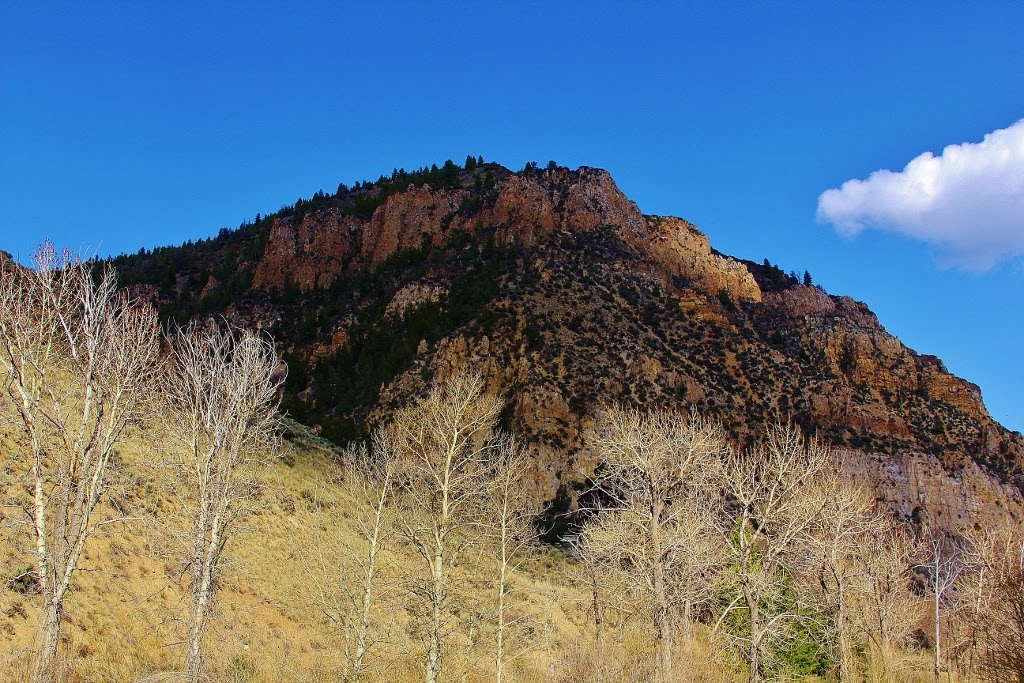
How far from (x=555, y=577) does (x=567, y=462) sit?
50.0ft

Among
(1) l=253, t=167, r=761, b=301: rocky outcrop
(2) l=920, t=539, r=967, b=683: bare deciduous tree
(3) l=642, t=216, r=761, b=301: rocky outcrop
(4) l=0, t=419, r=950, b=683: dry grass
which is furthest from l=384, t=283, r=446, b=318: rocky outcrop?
(2) l=920, t=539, r=967, b=683: bare deciduous tree

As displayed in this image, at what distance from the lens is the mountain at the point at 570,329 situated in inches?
2261

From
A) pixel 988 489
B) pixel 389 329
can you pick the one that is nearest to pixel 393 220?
pixel 389 329

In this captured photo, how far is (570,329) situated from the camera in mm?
63094

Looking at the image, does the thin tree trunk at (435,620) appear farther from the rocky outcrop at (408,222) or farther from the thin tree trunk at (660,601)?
the rocky outcrop at (408,222)

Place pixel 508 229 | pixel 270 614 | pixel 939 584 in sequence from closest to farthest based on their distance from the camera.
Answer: pixel 270 614 < pixel 939 584 < pixel 508 229

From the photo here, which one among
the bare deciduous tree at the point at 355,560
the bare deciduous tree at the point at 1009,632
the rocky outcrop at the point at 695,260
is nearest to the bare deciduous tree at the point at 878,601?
the bare deciduous tree at the point at 1009,632

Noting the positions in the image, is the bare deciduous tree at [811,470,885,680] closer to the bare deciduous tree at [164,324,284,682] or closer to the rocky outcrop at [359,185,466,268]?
the bare deciduous tree at [164,324,284,682]

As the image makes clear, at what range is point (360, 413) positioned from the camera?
58188 mm

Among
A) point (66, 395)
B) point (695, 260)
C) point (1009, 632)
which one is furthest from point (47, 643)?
point (695, 260)

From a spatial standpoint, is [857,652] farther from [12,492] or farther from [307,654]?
[12,492]

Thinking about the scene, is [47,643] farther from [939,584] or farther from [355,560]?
[939,584]

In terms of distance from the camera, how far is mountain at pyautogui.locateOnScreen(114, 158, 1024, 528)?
57.4m

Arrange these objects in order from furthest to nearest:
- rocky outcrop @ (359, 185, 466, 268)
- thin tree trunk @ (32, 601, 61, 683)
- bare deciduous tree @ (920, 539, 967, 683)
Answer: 1. rocky outcrop @ (359, 185, 466, 268)
2. bare deciduous tree @ (920, 539, 967, 683)
3. thin tree trunk @ (32, 601, 61, 683)
